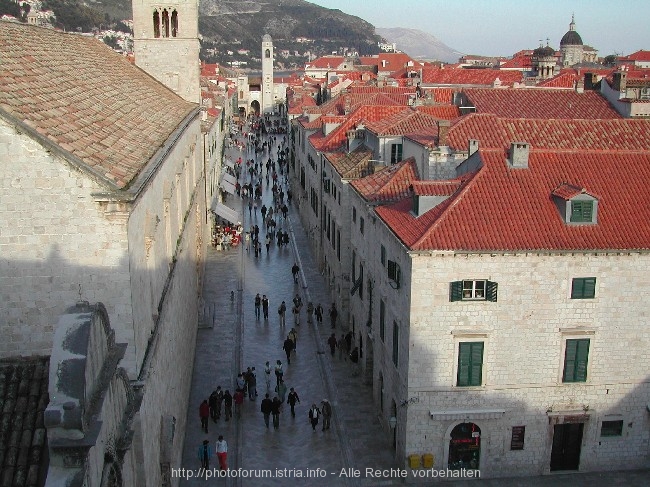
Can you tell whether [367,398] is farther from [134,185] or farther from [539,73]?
[539,73]

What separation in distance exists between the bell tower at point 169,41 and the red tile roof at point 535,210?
59.4ft

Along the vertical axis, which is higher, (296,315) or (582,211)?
(582,211)

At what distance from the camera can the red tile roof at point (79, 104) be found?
12.7 meters

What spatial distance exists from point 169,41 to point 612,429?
26391 millimetres

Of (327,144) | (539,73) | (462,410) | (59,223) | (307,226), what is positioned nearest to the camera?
(59,223)

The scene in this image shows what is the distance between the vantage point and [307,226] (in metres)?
46.4

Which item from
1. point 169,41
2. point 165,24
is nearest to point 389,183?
point 169,41

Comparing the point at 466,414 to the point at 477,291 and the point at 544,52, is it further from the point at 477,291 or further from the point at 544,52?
the point at 544,52

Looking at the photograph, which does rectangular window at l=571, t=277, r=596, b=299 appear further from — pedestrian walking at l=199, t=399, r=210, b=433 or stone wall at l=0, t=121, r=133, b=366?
stone wall at l=0, t=121, r=133, b=366

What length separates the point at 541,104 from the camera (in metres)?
37.2

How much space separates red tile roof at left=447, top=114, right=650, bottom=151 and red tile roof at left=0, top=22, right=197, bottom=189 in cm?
1049

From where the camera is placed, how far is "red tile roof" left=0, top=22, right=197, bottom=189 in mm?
12695

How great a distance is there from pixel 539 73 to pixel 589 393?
69208mm

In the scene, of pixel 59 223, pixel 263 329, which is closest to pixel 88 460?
pixel 59 223
